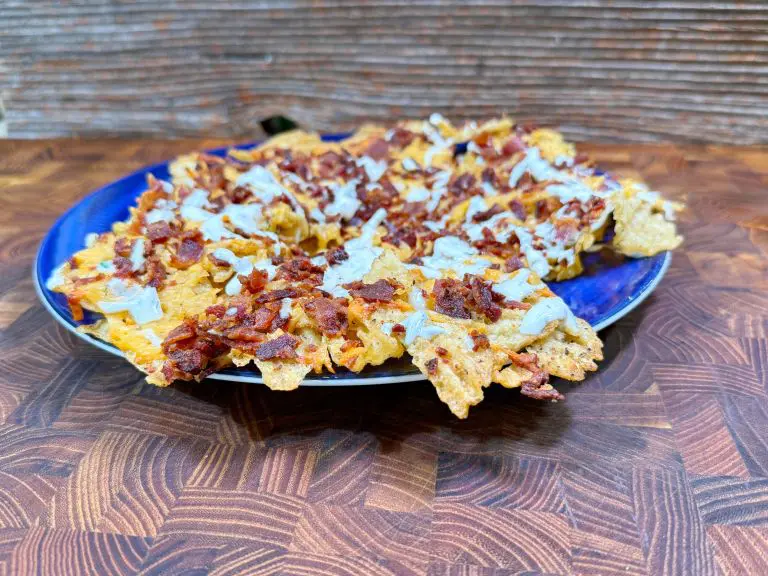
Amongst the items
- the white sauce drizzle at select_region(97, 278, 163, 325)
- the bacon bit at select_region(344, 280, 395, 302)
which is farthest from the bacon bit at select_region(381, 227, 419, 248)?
the white sauce drizzle at select_region(97, 278, 163, 325)

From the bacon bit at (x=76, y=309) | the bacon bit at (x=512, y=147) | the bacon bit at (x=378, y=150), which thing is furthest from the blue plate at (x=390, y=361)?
the bacon bit at (x=378, y=150)

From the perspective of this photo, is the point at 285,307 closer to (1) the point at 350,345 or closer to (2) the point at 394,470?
(1) the point at 350,345

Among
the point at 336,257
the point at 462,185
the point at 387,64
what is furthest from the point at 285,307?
the point at 387,64

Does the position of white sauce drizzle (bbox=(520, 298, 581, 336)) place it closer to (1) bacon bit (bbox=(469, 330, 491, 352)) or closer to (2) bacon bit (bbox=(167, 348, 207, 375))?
(1) bacon bit (bbox=(469, 330, 491, 352))

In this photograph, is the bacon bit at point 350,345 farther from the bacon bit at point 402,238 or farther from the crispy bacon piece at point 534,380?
the bacon bit at point 402,238

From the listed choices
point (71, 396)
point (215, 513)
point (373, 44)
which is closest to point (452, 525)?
point (215, 513)

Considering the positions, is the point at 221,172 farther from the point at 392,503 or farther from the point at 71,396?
the point at 392,503
